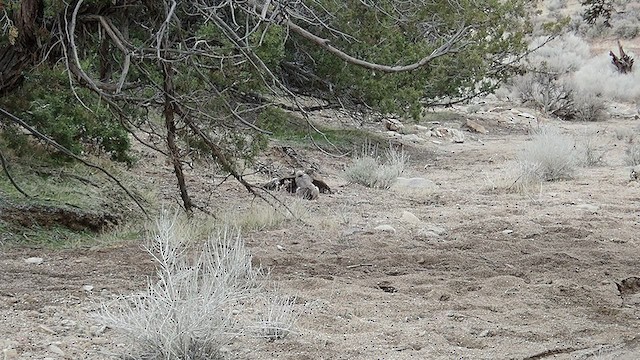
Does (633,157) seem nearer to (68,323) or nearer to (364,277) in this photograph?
(364,277)

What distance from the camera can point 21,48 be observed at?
20.5ft

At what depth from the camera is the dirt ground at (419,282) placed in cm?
422

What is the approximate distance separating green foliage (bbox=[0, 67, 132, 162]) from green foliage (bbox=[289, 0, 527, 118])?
2.26 metres

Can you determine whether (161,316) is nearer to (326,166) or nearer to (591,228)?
(591,228)

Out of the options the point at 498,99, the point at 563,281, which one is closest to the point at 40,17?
the point at 563,281

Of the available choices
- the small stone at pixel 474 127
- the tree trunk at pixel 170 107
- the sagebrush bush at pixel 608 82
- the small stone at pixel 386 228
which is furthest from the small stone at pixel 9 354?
the sagebrush bush at pixel 608 82

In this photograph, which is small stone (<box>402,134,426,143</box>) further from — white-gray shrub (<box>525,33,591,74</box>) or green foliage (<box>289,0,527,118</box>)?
white-gray shrub (<box>525,33,591,74</box>)

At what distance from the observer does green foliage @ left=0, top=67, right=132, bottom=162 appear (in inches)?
263

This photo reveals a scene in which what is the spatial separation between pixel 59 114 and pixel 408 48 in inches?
210

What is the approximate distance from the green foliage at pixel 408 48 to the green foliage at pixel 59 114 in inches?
89.2

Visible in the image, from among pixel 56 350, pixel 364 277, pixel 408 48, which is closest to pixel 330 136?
pixel 408 48

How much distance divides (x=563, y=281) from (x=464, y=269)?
28.3 inches

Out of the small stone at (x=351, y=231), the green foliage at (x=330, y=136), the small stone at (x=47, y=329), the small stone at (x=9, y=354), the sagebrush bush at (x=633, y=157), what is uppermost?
the small stone at (x=9, y=354)

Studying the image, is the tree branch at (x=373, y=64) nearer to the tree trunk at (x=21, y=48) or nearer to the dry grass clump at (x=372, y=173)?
the tree trunk at (x=21, y=48)
